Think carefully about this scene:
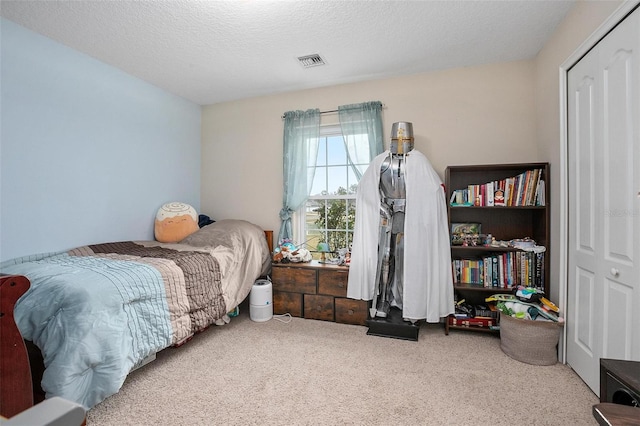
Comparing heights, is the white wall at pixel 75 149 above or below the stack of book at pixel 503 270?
above

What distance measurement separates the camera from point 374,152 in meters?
3.16

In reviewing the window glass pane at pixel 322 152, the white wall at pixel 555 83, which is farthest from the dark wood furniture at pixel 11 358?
the white wall at pixel 555 83

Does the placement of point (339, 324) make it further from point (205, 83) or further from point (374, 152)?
point (205, 83)

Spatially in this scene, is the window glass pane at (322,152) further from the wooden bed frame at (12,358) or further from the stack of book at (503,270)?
the wooden bed frame at (12,358)

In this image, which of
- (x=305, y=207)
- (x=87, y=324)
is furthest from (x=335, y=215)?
(x=87, y=324)

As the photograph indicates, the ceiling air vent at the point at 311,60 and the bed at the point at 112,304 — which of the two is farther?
the ceiling air vent at the point at 311,60

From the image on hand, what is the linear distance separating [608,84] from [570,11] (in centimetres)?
81

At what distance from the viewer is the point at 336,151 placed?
137 inches

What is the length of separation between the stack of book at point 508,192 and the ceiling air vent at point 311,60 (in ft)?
5.66

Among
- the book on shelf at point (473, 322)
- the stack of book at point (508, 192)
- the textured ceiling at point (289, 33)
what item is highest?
the textured ceiling at point (289, 33)

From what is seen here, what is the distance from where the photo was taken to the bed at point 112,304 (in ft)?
5.04

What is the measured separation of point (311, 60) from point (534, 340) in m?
2.87

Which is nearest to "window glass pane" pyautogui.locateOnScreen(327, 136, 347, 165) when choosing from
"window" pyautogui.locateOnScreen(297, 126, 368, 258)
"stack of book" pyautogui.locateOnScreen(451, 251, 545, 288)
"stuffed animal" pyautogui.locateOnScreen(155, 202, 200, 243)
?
"window" pyautogui.locateOnScreen(297, 126, 368, 258)

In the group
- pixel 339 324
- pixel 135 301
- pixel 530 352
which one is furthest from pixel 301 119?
pixel 530 352
